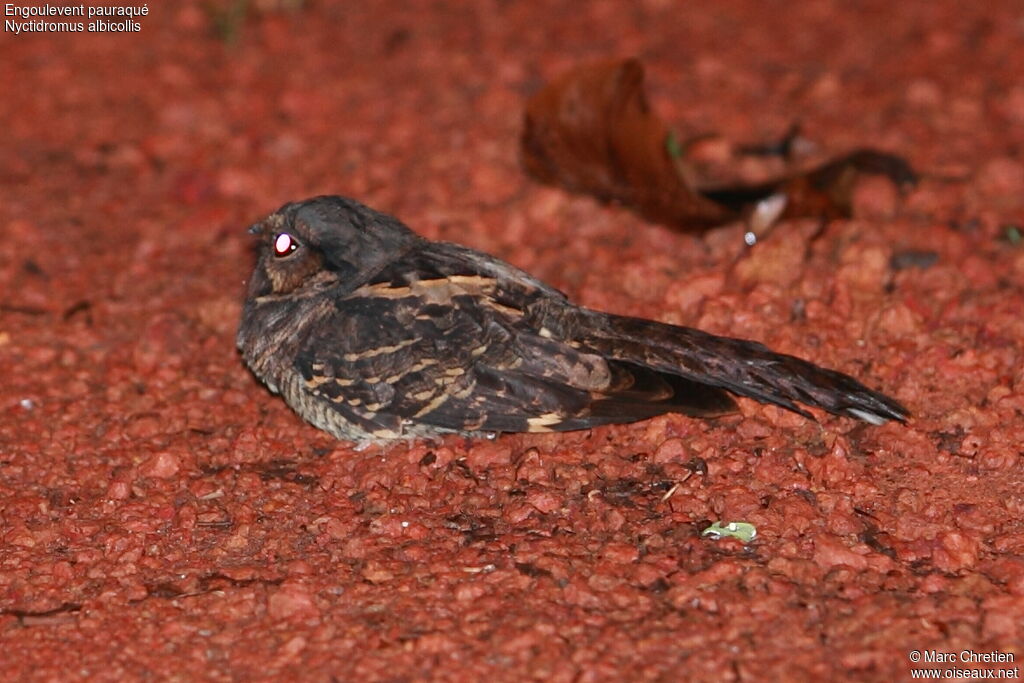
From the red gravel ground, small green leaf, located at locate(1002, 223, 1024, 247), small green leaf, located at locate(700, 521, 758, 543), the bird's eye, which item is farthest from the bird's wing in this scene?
small green leaf, located at locate(1002, 223, 1024, 247)

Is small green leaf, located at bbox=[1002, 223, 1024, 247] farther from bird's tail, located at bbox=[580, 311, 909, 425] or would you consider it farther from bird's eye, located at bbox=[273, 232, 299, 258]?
bird's eye, located at bbox=[273, 232, 299, 258]

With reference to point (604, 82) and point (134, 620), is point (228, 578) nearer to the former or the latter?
point (134, 620)

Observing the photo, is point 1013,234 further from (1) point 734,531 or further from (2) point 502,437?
(2) point 502,437

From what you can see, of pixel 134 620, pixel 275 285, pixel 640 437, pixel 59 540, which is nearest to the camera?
pixel 134 620

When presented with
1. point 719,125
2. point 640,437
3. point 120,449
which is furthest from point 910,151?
point 120,449

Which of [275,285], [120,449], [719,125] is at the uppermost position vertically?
[719,125]

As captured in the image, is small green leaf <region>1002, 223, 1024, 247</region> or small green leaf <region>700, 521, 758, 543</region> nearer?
small green leaf <region>700, 521, 758, 543</region>

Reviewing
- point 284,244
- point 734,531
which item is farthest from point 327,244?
point 734,531
